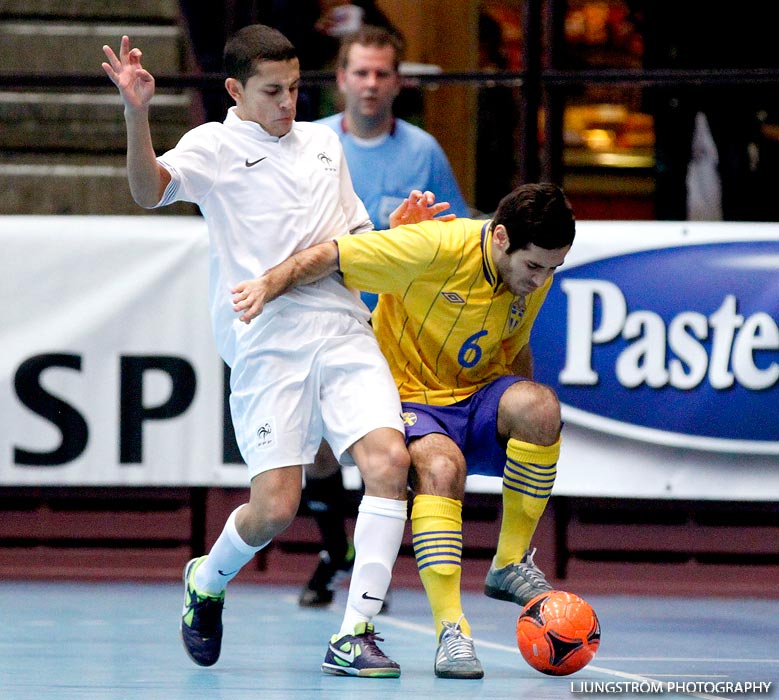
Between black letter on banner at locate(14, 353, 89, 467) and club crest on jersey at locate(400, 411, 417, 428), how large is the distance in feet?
7.89

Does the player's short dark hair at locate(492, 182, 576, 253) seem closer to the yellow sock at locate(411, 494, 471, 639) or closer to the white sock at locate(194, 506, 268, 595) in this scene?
the yellow sock at locate(411, 494, 471, 639)

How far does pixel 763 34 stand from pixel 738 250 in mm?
1204

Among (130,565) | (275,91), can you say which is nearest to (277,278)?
(275,91)

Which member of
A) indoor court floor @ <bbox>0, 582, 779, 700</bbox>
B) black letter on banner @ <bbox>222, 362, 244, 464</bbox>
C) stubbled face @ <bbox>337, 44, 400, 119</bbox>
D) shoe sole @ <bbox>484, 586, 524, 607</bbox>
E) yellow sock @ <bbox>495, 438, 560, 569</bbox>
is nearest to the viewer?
indoor court floor @ <bbox>0, 582, 779, 700</bbox>

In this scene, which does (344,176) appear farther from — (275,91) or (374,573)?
(374,573)

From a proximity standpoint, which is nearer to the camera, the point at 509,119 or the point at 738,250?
the point at 738,250

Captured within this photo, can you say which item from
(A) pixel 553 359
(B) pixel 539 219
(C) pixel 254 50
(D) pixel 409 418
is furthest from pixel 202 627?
(A) pixel 553 359

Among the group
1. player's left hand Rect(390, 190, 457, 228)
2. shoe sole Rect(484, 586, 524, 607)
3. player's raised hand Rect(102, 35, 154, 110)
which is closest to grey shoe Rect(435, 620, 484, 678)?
shoe sole Rect(484, 586, 524, 607)

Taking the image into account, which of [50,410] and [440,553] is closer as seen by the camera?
[440,553]

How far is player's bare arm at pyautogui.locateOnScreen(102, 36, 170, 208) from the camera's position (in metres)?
4.40

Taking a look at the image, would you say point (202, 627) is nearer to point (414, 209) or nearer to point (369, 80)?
point (414, 209)

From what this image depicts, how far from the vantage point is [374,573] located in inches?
178

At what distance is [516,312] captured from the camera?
4844 millimetres

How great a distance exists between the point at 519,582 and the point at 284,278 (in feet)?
3.99
